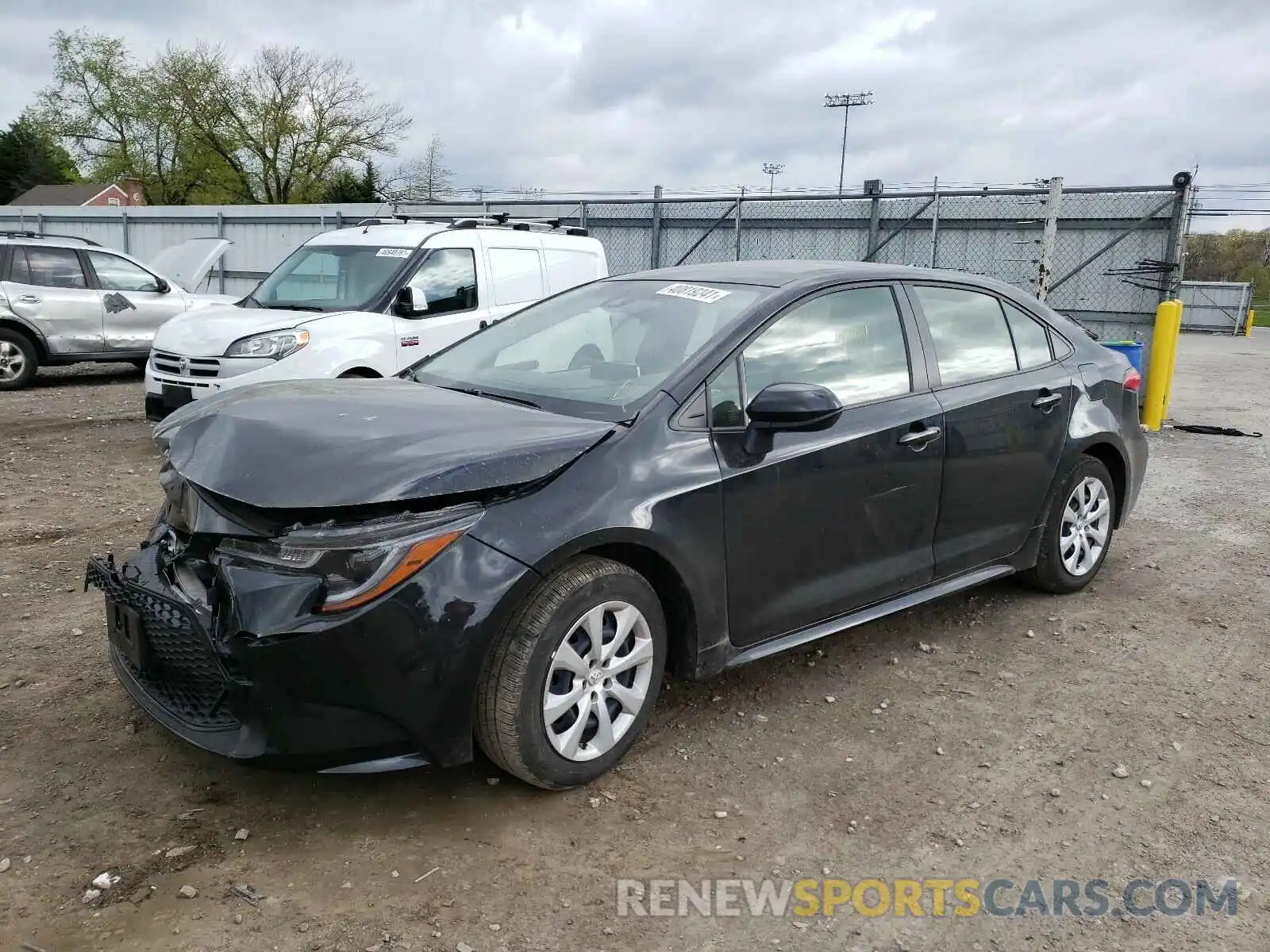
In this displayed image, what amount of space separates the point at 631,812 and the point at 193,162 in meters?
52.8

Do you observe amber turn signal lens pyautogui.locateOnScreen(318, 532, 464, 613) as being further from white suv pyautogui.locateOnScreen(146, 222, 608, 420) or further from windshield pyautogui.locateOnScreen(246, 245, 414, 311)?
windshield pyautogui.locateOnScreen(246, 245, 414, 311)

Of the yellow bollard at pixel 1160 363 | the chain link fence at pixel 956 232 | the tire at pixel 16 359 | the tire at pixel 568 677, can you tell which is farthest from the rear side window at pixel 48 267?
the yellow bollard at pixel 1160 363

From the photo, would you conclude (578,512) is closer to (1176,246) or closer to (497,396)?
(497,396)

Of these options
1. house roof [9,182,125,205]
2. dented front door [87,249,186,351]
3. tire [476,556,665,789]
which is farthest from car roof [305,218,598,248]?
house roof [9,182,125,205]

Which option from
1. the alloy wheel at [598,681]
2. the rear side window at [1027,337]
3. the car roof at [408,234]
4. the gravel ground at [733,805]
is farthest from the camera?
the car roof at [408,234]

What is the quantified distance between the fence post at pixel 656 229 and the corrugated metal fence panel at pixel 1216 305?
28833 mm

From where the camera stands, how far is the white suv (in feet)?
24.1

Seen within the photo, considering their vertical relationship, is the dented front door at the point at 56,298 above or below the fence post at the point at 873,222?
below

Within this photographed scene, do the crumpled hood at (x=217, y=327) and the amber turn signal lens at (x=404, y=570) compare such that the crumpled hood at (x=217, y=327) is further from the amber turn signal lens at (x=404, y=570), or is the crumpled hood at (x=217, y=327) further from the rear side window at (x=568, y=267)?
the amber turn signal lens at (x=404, y=570)

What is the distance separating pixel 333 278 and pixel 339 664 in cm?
617

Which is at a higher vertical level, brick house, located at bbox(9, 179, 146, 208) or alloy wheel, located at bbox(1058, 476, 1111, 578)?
brick house, located at bbox(9, 179, 146, 208)

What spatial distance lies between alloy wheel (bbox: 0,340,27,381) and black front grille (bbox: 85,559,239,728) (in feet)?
33.3

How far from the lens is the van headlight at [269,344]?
24.0 feet

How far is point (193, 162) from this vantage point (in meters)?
48.4
